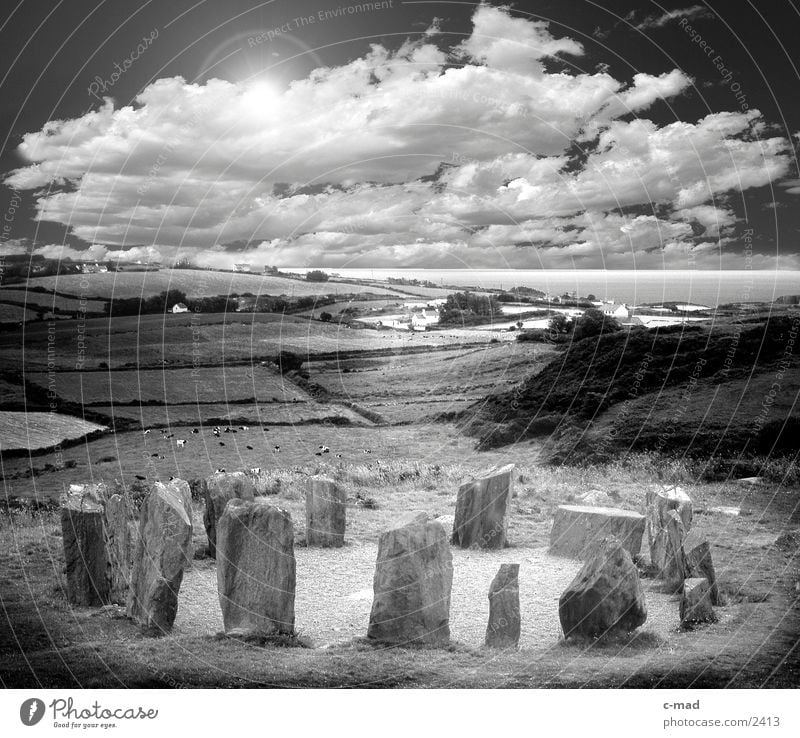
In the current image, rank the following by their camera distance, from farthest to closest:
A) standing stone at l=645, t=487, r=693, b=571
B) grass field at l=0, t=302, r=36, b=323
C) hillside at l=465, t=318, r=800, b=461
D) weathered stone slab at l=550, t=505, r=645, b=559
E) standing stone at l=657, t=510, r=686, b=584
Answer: hillside at l=465, t=318, r=800, b=461 < grass field at l=0, t=302, r=36, b=323 < weathered stone slab at l=550, t=505, r=645, b=559 < standing stone at l=645, t=487, r=693, b=571 < standing stone at l=657, t=510, r=686, b=584

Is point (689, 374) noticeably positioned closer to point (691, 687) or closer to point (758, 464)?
point (758, 464)

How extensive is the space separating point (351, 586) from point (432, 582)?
2.33 m

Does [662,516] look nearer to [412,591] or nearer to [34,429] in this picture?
[412,591]

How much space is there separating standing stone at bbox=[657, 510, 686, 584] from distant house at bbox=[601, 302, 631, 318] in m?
8.42

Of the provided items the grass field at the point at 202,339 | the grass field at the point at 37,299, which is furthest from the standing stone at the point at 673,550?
the grass field at the point at 37,299

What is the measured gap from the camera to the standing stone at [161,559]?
802 cm

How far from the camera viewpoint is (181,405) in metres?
15.6

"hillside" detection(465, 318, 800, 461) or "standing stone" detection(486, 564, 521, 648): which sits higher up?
"hillside" detection(465, 318, 800, 461)

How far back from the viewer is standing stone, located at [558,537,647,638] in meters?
7.53

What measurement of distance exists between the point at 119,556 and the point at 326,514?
3.46 m

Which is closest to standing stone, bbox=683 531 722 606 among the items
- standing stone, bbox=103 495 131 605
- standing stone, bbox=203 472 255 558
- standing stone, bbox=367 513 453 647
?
standing stone, bbox=367 513 453 647

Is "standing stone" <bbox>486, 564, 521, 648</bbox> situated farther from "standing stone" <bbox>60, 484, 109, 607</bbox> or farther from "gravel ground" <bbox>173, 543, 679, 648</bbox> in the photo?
"standing stone" <bbox>60, 484, 109, 607</bbox>

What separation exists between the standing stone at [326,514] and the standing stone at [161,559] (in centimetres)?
357

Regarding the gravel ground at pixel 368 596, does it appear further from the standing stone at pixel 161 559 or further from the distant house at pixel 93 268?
the distant house at pixel 93 268
